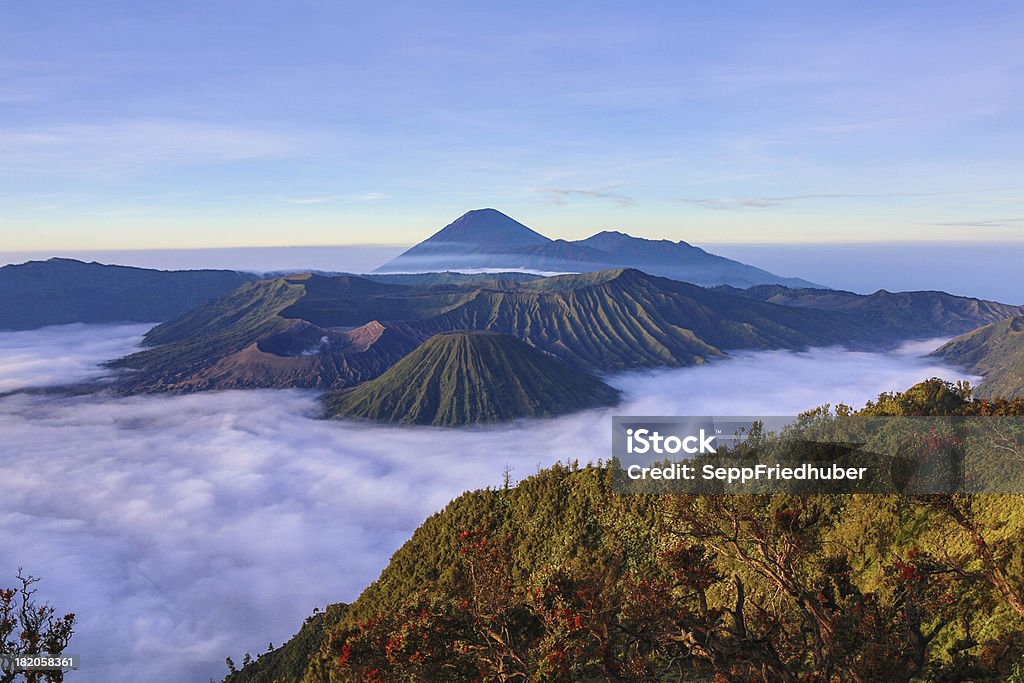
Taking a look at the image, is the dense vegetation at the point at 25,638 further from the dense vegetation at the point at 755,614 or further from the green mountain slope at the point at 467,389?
the green mountain slope at the point at 467,389

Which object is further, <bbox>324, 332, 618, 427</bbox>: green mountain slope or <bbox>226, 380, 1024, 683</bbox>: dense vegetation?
<bbox>324, 332, 618, 427</bbox>: green mountain slope

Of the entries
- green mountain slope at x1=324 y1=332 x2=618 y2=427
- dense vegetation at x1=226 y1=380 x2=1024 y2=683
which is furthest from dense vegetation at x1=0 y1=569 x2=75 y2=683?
green mountain slope at x1=324 y1=332 x2=618 y2=427

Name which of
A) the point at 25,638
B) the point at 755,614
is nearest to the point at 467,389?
the point at 25,638

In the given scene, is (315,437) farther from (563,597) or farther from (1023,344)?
(1023,344)

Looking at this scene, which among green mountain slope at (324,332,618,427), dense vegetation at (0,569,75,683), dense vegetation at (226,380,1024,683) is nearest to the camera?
dense vegetation at (226,380,1024,683)

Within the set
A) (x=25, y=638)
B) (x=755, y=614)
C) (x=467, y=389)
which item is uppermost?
(x=755, y=614)

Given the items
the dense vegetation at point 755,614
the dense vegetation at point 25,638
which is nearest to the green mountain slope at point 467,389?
the dense vegetation at point 755,614

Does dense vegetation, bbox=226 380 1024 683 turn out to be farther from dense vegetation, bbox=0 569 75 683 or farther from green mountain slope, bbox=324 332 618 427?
green mountain slope, bbox=324 332 618 427

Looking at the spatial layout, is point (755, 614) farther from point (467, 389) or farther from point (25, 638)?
point (467, 389)
